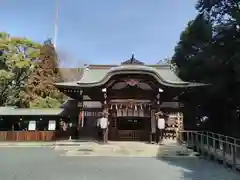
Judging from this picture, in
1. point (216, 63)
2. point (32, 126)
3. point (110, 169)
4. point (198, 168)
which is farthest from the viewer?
point (32, 126)

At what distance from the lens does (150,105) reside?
18.2m

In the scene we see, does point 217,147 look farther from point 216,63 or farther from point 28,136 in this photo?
point 28,136

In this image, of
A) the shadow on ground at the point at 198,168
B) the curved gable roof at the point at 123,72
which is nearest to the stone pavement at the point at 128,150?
the shadow on ground at the point at 198,168

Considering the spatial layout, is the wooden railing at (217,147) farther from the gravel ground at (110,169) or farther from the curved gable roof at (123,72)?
the curved gable roof at (123,72)

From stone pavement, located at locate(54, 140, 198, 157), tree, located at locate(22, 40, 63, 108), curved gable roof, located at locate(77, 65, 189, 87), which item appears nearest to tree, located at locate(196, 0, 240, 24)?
A: curved gable roof, located at locate(77, 65, 189, 87)

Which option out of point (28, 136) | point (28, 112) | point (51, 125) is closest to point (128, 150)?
point (51, 125)

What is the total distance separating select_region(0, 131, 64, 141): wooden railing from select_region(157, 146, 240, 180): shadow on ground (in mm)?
10397

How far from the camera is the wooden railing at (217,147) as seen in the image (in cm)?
1118

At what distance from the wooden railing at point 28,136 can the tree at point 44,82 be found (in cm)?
595

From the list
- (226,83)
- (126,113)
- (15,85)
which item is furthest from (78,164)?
(15,85)

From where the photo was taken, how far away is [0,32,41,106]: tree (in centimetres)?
3003

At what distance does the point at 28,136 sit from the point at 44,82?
810 centimetres

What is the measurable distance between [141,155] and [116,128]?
16.6ft

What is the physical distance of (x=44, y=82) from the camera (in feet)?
96.2
